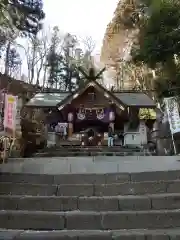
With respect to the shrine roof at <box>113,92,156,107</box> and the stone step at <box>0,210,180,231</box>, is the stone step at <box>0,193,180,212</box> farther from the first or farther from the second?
the shrine roof at <box>113,92,156,107</box>

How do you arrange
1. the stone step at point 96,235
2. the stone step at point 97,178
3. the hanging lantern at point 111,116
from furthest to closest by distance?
the hanging lantern at point 111,116 → the stone step at point 97,178 → the stone step at point 96,235

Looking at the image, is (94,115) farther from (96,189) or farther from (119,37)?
(96,189)

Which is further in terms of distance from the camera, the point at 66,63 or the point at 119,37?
the point at 66,63

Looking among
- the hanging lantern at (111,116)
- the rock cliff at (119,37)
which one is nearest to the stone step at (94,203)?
the hanging lantern at (111,116)

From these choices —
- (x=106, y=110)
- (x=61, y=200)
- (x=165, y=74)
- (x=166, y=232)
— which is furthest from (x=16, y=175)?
(x=106, y=110)

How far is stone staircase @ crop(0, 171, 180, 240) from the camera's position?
4410 mm

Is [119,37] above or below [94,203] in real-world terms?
above

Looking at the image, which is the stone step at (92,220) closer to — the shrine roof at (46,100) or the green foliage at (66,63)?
the shrine roof at (46,100)

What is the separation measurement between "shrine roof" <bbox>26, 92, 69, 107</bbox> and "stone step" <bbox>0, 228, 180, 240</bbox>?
52.4ft

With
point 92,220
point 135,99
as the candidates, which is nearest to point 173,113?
point 135,99

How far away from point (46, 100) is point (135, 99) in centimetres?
628

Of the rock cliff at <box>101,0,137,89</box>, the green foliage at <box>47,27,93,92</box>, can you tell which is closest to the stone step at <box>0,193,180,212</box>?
the rock cliff at <box>101,0,137,89</box>

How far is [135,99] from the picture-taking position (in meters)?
21.4

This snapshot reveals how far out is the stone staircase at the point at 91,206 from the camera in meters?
4.41
